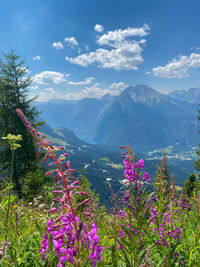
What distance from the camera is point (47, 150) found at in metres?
1.15

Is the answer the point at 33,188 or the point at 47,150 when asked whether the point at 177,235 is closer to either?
the point at 47,150

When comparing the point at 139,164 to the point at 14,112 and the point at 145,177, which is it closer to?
the point at 145,177

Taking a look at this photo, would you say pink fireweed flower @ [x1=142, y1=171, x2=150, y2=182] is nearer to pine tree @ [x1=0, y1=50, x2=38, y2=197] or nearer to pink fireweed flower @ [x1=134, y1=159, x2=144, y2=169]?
pink fireweed flower @ [x1=134, y1=159, x2=144, y2=169]

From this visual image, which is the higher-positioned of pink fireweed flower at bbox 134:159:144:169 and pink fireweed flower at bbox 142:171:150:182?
pink fireweed flower at bbox 134:159:144:169

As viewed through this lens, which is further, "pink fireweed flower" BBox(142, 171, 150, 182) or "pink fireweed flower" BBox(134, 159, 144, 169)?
"pink fireweed flower" BBox(142, 171, 150, 182)

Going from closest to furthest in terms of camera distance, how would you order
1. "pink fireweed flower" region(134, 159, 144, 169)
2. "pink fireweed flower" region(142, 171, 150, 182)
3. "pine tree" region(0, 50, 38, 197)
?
"pink fireweed flower" region(134, 159, 144, 169) < "pink fireweed flower" region(142, 171, 150, 182) < "pine tree" region(0, 50, 38, 197)

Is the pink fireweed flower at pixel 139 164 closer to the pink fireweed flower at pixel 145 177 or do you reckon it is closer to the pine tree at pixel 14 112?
the pink fireweed flower at pixel 145 177

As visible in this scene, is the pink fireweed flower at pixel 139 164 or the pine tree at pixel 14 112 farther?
the pine tree at pixel 14 112

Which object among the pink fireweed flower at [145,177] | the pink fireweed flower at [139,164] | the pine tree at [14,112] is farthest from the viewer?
the pine tree at [14,112]

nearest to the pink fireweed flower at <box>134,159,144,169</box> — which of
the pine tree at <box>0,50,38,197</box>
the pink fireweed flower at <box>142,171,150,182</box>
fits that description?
the pink fireweed flower at <box>142,171,150,182</box>

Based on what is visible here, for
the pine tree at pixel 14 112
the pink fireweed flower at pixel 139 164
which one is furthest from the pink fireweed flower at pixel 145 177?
the pine tree at pixel 14 112

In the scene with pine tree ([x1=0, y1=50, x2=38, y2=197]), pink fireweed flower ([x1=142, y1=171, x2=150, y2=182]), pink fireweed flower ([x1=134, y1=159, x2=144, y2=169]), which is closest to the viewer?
pink fireweed flower ([x1=134, y1=159, x2=144, y2=169])

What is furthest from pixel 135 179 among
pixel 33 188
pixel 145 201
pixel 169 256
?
pixel 33 188

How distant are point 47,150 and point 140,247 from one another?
1743mm
